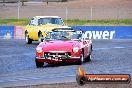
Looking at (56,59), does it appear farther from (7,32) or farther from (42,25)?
(7,32)

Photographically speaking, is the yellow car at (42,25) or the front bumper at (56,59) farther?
the yellow car at (42,25)

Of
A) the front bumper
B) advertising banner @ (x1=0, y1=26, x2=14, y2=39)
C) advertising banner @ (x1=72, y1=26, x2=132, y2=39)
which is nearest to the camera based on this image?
the front bumper

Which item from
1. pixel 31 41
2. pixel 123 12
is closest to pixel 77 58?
pixel 31 41

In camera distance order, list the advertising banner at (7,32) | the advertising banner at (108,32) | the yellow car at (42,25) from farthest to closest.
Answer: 1. the advertising banner at (7,32)
2. the advertising banner at (108,32)
3. the yellow car at (42,25)

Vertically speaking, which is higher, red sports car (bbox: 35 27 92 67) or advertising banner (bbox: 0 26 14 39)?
red sports car (bbox: 35 27 92 67)

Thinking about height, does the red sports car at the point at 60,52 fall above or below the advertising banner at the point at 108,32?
above

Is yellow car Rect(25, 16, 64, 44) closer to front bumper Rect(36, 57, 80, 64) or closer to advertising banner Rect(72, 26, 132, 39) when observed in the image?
advertising banner Rect(72, 26, 132, 39)

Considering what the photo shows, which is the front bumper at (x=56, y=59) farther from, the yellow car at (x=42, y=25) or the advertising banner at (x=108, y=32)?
the advertising banner at (x=108, y=32)

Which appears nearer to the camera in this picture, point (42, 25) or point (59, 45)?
point (59, 45)

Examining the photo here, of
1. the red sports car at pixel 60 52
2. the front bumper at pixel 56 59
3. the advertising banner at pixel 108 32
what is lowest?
the advertising banner at pixel 108 32

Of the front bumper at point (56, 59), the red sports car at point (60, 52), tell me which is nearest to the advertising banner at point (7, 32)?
the red sports car at point (60, 52)

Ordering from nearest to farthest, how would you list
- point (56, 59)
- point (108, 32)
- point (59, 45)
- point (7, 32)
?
point (56, 59), point (59, 45), point (108, 32), point (7, 32)

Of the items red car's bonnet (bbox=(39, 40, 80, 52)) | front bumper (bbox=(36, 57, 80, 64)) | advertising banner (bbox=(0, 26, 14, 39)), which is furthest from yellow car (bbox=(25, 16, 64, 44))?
front bumper (bbox=(36, 57, 80, 64))

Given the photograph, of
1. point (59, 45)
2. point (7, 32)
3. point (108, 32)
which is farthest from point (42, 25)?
point (59, 45)
